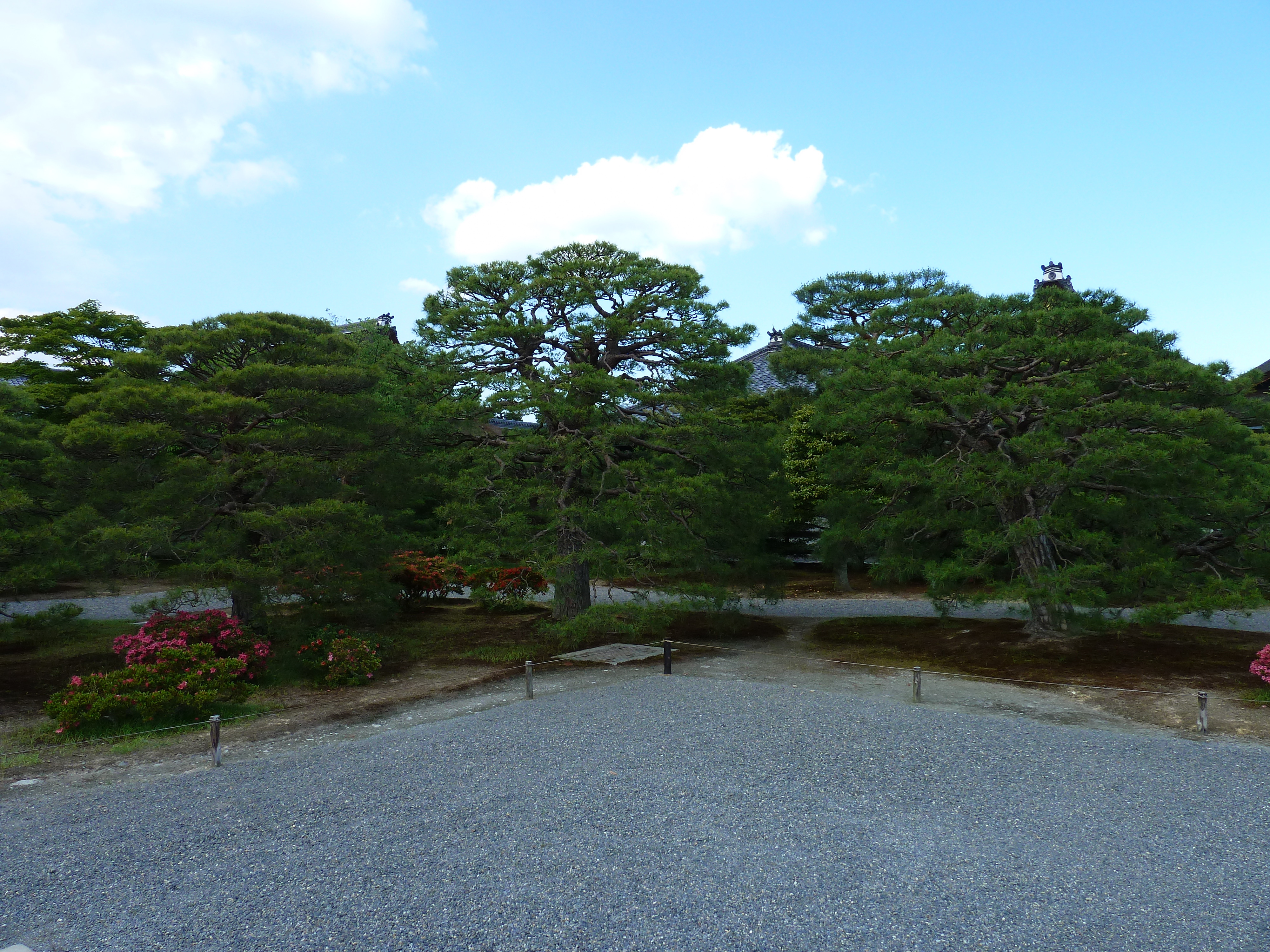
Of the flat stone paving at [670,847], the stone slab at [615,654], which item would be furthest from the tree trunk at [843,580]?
the flat stone paving at [670,847]

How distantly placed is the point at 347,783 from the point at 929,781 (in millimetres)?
5148

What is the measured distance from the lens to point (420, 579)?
17.2 metres

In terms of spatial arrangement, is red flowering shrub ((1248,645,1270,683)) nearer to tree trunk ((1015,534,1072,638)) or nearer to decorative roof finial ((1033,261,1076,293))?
tree trunk ((1015,534,1072,638))

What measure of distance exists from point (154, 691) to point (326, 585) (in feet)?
8.29

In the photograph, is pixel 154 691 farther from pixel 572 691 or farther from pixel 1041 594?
pixel 1041 594

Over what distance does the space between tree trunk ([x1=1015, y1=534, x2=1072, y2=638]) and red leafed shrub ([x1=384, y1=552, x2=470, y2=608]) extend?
986 centimetres

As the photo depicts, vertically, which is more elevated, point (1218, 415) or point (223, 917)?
point (1218, 415)

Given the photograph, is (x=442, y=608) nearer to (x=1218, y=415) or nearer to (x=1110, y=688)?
(x=1110, y=688)

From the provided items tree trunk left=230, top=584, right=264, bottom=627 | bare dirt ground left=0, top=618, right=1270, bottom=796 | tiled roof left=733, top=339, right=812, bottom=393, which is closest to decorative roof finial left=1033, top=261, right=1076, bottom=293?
tiled roof left=733, top=339, right=812, bottom=393

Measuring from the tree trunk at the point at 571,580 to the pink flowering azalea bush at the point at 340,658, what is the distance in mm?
3118

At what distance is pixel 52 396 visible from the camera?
18656mm

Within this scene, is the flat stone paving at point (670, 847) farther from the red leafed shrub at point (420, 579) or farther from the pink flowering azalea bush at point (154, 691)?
the red leafed shrub at point (420, 579)

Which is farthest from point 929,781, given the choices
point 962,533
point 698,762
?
point 962,533

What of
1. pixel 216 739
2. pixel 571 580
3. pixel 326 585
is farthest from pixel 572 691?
pixel 216 739
